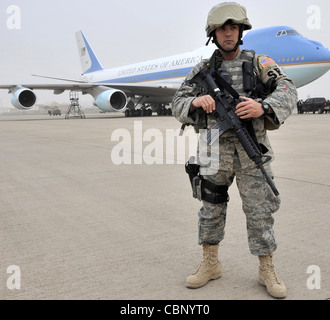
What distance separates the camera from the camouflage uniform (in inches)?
86.6

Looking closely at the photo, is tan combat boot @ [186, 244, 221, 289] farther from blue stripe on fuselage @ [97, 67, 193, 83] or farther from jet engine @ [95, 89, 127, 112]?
jet engine @ [95, 89, 127, 112]

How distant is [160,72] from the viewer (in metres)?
24.1

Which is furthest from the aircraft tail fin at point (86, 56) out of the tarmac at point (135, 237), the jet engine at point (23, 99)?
the tarmac at point (135, 237)

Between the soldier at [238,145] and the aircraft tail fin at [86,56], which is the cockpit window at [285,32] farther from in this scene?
the aircraft tail fin at [86,56]

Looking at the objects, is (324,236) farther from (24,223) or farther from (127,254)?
(24,223)

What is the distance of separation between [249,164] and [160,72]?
74.1ft

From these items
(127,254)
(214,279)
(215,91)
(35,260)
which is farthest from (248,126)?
(35,260)

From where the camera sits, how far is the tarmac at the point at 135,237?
2.19 meters

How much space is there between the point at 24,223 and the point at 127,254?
3.99ft

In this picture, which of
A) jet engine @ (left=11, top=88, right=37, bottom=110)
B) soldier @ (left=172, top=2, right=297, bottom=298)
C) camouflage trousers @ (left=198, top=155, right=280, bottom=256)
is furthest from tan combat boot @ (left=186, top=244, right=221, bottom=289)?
jet engine @ (left=11, top=88, right=37, bottom=110)

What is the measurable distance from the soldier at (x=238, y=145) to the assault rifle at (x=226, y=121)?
53mm

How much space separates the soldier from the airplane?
53.1ft

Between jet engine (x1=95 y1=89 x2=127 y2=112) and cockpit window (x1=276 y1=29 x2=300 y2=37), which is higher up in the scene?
cockpit window (x1=276 y1=29 x2=300 y2=37)

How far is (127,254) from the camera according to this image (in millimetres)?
2680
